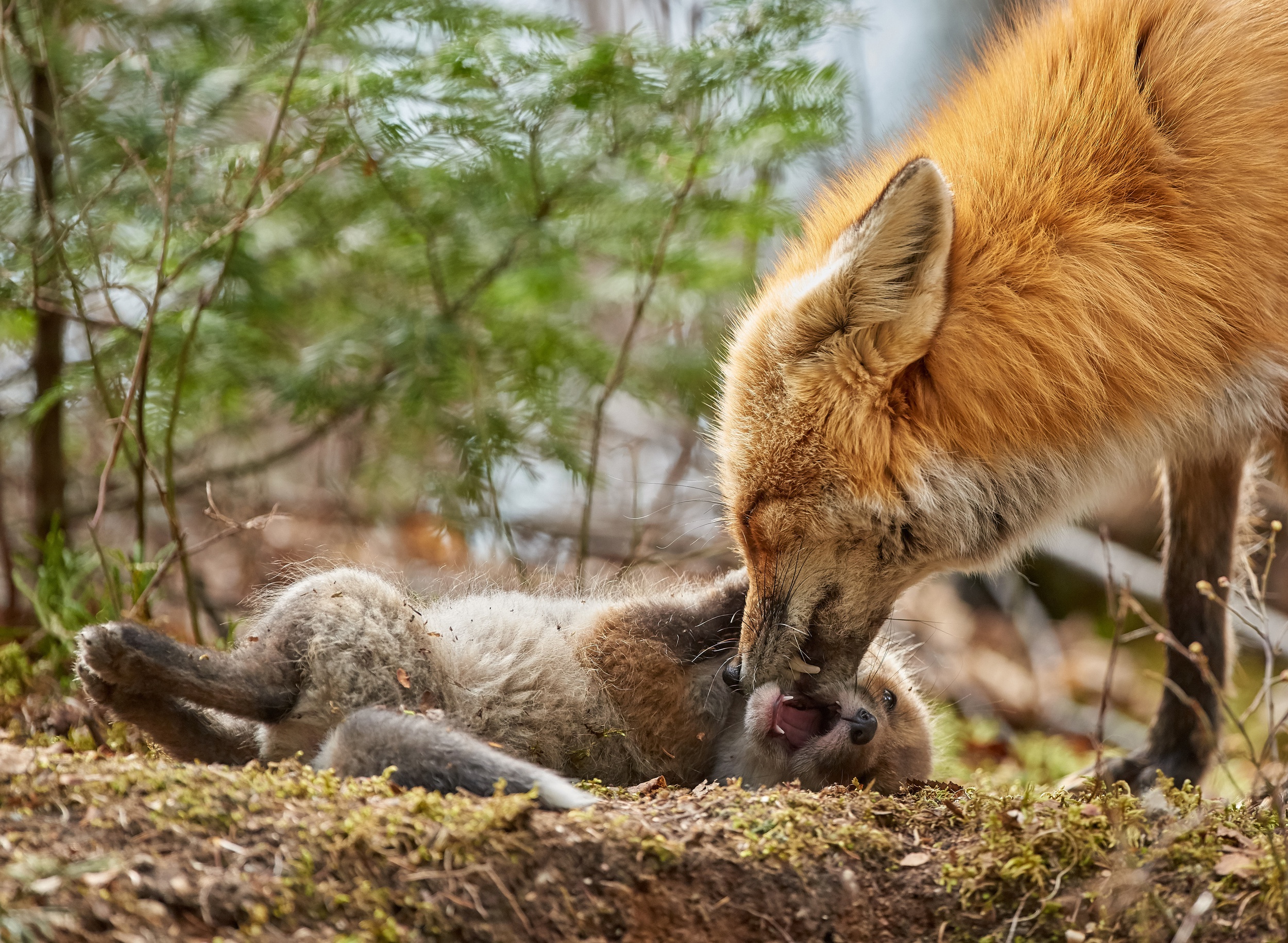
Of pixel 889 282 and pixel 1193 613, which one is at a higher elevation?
pixel 889 282

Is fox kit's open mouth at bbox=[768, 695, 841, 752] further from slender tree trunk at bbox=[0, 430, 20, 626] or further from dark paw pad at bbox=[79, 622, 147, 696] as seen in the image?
slender tree trunk at bbox=[0, 430, 20, 626]

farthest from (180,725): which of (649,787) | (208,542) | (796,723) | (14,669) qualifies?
(796,723)

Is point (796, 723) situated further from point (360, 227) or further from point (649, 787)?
point (360, 227)

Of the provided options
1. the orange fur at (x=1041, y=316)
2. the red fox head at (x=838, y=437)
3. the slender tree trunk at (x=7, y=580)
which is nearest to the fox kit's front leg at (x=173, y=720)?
the red fox head at (x=838, y=437)

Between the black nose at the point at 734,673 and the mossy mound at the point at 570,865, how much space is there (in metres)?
0.82

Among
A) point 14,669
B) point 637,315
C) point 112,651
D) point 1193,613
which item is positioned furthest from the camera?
point 637,315

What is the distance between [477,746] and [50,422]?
13.7 feet

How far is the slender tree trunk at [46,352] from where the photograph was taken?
501cm

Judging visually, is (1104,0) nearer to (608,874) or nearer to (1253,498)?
(1253,498)

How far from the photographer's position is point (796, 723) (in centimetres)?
377

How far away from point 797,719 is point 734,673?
289 millimetres

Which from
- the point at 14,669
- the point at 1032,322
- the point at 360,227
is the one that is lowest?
the point at 14,669

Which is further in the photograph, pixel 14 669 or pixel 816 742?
pixel 14 669

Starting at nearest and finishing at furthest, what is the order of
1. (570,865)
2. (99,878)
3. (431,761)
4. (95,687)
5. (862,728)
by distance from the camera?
(99,878)
(570,865)
(431,761)
(95,687)
(862,728)
